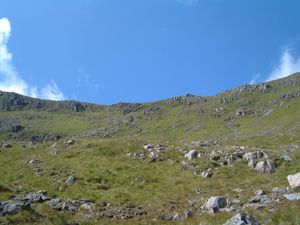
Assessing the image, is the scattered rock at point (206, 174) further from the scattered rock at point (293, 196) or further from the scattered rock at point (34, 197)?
the scattered rock at point (34, 197)

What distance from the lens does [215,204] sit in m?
23.2

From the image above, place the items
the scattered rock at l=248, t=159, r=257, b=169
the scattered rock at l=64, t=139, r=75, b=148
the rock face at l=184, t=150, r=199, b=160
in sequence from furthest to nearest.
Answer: the scattered rock at l=64, t=139, r=75, b=148
the rock face at l=184, t=150, r=199, b=160
the scattered rock at l=248, t=159, r=257, b=169

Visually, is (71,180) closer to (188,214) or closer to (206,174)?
(206,174)

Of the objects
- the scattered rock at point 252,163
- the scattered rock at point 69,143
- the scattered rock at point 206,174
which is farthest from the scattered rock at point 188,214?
the scattered rock at point 69,143

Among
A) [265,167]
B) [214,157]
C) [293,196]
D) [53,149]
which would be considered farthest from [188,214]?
[53,149]

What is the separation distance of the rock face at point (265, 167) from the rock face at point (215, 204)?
9.63m

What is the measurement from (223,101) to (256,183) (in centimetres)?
15405

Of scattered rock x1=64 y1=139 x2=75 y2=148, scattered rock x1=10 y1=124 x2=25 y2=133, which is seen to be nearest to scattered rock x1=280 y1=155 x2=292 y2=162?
scattered rock x1=64 y1=139 x2=75 y2=148

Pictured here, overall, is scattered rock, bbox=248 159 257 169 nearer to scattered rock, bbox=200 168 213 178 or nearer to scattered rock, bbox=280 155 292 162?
scattered rock, bbox=280 155 292 162

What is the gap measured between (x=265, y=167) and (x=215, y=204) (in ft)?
35.4

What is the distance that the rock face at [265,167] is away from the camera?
1264 inches

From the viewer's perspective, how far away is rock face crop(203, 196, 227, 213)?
22.9m

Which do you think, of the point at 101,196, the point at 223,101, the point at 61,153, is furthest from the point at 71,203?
the point at 223,101

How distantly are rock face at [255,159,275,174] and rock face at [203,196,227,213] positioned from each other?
9.63 m
